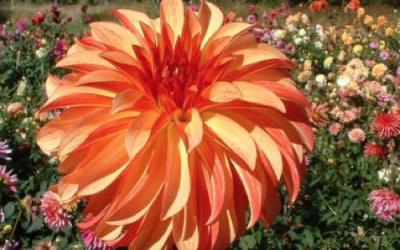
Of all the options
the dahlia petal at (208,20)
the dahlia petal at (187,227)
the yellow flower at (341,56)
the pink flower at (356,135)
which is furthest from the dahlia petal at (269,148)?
the yellow flower at (341,56)

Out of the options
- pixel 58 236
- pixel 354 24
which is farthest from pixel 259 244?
pixel 354 24

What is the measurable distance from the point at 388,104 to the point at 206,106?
237 cm

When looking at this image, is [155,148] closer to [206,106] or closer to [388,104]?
[206,106]

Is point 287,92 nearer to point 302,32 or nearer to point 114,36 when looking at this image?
point 114,36

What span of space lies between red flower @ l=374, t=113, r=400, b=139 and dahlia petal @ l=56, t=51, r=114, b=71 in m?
1.52

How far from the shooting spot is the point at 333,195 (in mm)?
2729

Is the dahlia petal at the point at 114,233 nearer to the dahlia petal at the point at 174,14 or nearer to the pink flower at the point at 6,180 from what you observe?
the dahlia petal at the point at 174,14

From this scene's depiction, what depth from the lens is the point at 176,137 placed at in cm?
99

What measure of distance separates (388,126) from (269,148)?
1.51 m

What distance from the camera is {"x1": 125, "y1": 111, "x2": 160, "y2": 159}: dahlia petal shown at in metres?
0.89

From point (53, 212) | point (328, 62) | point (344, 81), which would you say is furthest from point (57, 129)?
point (328, 62)

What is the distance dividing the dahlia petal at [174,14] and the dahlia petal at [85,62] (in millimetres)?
141

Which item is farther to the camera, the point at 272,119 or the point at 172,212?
the point at 272,119

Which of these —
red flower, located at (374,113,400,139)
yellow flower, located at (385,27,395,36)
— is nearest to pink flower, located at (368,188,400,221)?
red flower, located at (374,113,400,139)
